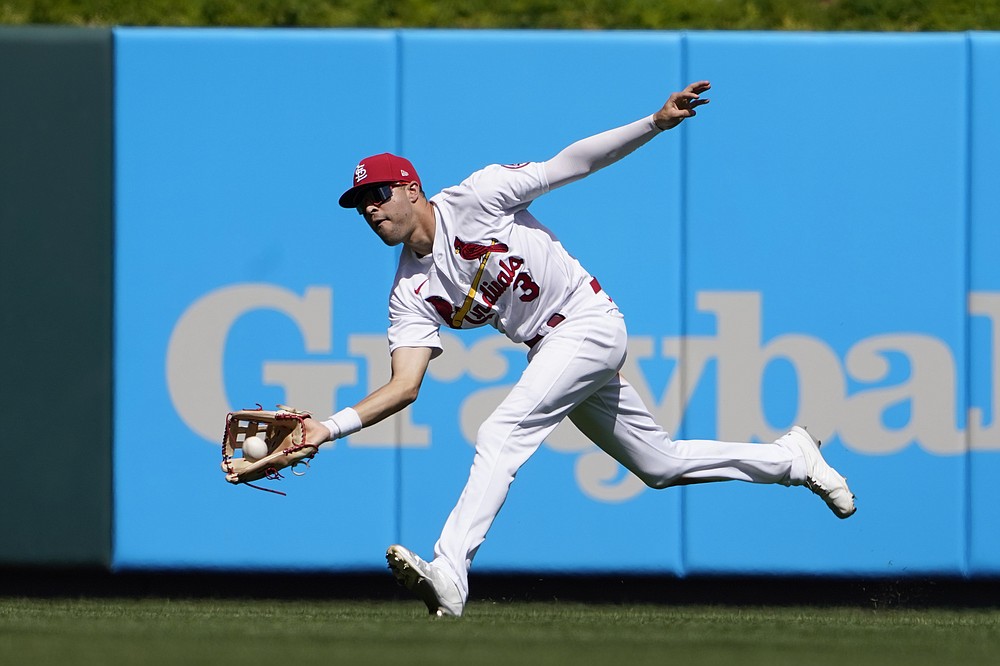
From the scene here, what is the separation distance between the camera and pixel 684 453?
4.57 m

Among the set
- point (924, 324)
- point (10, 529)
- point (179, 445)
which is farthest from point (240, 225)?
point (924, 324)

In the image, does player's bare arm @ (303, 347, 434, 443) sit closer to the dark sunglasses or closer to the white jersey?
the white jersey

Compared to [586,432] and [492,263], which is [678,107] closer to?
[492,263]

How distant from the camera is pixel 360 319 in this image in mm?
5969

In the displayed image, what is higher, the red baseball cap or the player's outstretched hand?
the player's outstretched hand

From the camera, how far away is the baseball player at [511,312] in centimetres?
418

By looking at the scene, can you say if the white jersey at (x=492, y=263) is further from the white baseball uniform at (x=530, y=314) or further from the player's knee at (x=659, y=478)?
the player's knee at (x=659, y=478)

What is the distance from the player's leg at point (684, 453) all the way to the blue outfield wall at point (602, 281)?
→ 118 cm

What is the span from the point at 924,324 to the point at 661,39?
1.63 metres

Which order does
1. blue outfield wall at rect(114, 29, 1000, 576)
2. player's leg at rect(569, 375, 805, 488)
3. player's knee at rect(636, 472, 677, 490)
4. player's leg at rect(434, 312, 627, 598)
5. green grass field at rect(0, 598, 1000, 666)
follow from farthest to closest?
blue outfield wall at rect(114, 29, 1000, 576) < player's knee at rect(636, 472, 677, 490) < player's leg at rect(569, 375, 805, 488) < player's leg at rect(434, 312, 627, 598) < green grass field at rect(0, 598, 1000, 666)

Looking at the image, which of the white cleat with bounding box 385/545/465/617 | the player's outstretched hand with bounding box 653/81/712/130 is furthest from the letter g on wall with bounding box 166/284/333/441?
the player's outstretched hand with bounding box 653/81/712/130

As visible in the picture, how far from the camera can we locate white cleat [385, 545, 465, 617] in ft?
12.9

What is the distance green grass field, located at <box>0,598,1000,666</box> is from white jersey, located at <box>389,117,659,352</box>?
0.95 m

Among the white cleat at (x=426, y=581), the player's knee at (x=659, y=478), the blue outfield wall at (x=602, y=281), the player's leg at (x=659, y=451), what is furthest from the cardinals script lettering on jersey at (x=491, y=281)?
the blue outfield wall at (x=602, y=281)
